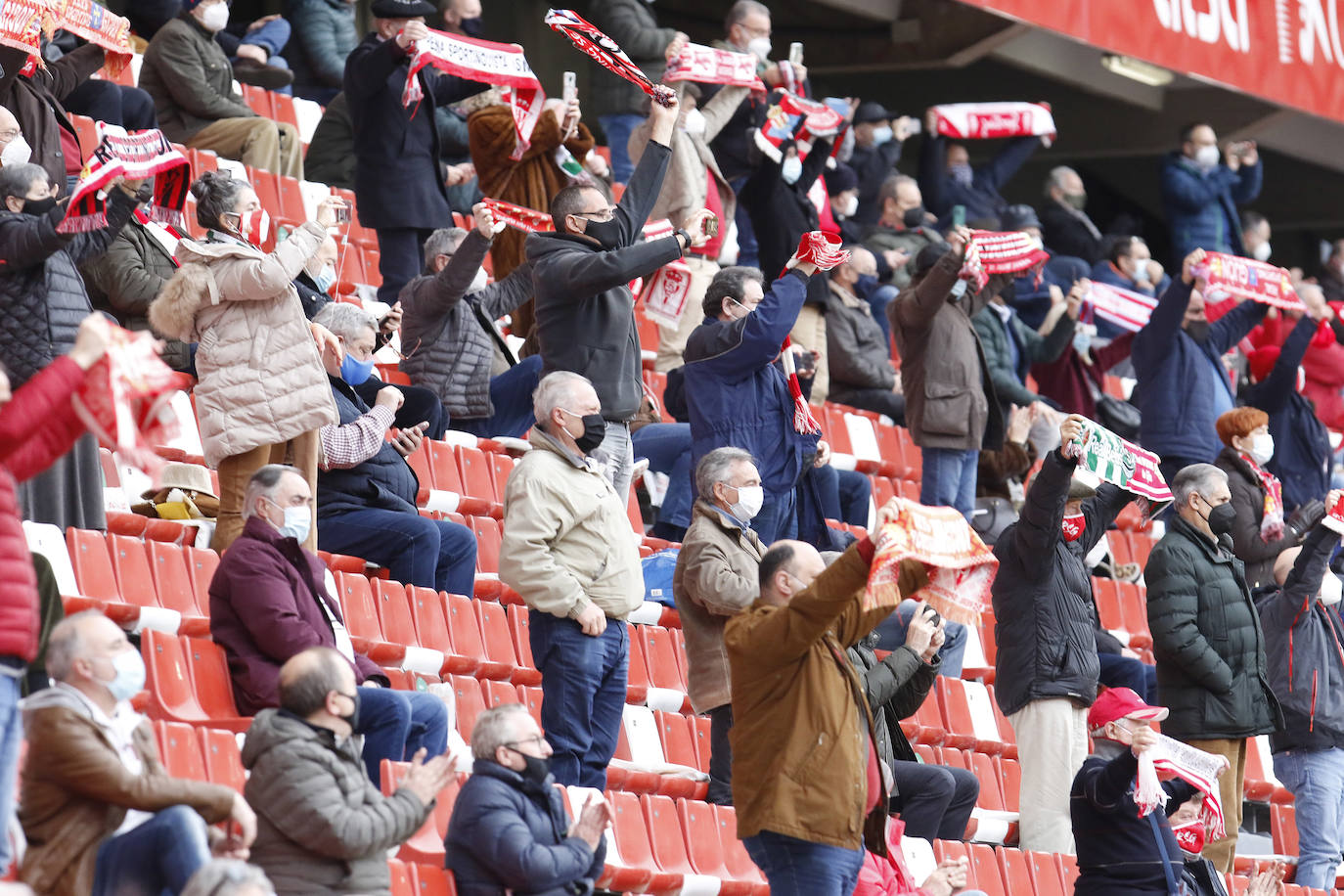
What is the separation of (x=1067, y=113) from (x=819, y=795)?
516 inches

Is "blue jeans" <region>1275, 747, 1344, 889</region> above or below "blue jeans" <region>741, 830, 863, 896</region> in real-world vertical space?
below

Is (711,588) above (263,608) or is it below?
below

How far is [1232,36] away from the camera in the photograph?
586 inches

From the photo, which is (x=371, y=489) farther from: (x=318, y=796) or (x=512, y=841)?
(x=318, y=796)

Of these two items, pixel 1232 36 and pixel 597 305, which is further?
pixel 1232 36

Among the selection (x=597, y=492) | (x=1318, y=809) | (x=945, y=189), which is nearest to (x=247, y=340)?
(x=597, y=492)

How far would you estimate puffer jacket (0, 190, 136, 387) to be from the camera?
6367 mm

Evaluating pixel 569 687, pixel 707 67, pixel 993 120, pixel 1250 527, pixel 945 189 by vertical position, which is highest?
pixel 707 67

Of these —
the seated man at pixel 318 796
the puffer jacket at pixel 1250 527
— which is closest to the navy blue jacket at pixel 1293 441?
the puffer jacket at pixel 1250 527

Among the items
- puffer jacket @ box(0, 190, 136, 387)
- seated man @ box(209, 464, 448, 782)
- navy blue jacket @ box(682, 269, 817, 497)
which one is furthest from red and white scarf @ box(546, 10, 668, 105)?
seated man @ box(209, 464, 448, 782)

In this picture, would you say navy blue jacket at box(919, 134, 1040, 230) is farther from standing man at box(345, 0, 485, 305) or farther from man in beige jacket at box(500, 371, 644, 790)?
man in beige jacket at box(500, 371, 644, 790)

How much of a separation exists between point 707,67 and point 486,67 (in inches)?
42.2

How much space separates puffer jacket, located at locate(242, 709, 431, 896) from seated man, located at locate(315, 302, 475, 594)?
229cm

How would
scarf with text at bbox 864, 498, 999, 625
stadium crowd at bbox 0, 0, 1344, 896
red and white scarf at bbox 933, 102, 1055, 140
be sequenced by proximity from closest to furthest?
scarf with text at bbox 864, 498, 999, 625
stadium crowd at bbox 0, 0, 1344, 896
red and white scarf at bbox 933, 102, 1055, 140
